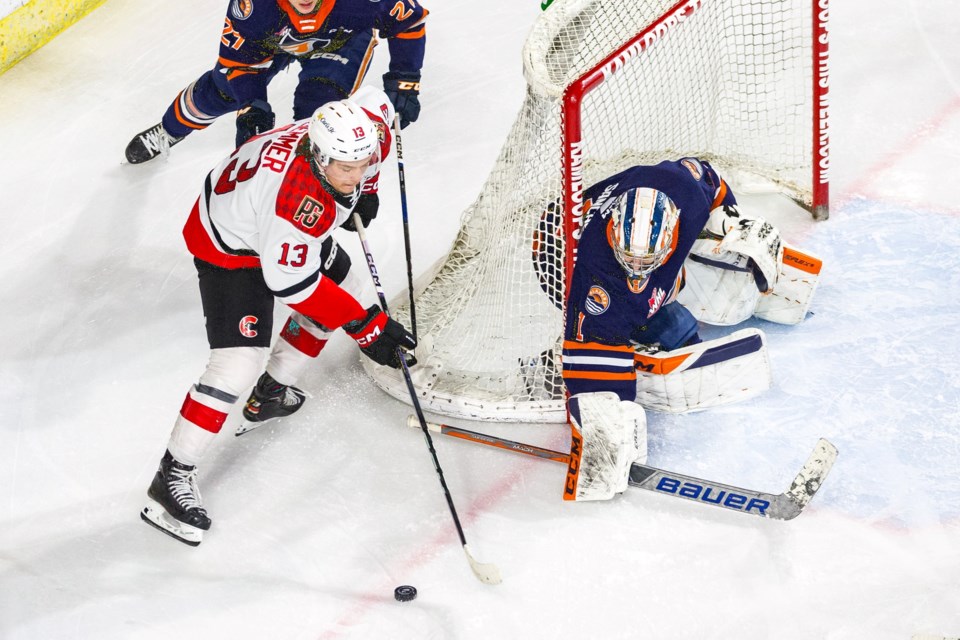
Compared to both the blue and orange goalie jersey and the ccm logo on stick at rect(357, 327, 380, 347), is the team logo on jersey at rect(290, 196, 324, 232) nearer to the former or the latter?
the ccm logo on stick at rect(357, 327, 380, 347)

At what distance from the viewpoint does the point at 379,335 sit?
314 cm

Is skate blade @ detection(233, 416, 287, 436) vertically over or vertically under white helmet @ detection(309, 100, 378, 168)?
under

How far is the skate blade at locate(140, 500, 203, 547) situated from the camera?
318cm

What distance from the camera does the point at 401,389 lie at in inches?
138

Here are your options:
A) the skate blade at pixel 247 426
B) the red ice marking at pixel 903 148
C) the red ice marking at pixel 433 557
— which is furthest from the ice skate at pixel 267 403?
the red ice marking at pixel 903 148

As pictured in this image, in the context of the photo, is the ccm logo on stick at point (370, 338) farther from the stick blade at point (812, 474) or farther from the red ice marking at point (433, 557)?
the stick blade at point (812, 474)

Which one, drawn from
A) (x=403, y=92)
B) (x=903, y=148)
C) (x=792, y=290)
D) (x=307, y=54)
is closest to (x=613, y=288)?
(x=792, y=290)

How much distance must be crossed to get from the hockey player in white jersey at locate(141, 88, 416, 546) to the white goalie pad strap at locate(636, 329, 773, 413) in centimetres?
74

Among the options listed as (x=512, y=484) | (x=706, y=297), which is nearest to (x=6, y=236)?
(x=512, y=484)

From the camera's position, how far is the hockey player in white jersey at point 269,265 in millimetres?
2902

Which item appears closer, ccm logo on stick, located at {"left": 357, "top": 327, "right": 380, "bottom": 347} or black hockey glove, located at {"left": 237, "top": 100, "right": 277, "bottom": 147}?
ccm logo on stick, located at {"left": 357, "top": 327, "right": 380, "bottom": 347}

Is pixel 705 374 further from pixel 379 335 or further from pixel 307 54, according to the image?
pixel 307 54

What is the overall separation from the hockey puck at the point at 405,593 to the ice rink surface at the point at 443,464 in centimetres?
4

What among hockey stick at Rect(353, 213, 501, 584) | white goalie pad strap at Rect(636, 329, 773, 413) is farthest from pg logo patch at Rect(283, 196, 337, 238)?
white goalie pad strap at Rect(636, 329, 773, 413)
